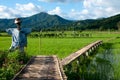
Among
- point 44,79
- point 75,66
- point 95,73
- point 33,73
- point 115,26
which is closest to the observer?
point 44,79

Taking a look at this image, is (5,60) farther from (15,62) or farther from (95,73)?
(95,73)

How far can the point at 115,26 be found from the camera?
172750 mm

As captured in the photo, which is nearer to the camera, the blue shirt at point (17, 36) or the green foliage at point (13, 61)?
the green foliage at point (13, 61)

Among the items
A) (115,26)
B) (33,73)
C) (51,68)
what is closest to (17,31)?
(51,68)

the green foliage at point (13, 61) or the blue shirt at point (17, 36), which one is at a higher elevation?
the blue shirt at point (17, 36)

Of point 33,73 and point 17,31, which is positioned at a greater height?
point 17,31

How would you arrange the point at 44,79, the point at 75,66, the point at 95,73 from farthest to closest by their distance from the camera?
the point at 75,66 → the point at 95,73 → the point at 44,79

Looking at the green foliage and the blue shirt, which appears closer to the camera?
the green foliage

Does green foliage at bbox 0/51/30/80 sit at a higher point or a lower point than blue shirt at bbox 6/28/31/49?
lower

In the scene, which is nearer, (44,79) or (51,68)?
(44,79)

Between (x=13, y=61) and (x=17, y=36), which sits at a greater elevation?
(x=17, y=36)

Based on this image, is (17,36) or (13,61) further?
(17,36)

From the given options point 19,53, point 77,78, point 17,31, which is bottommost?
point 77,78

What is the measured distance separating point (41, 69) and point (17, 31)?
2340 millimetres
